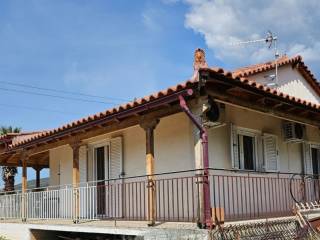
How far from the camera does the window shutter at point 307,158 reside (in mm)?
13500

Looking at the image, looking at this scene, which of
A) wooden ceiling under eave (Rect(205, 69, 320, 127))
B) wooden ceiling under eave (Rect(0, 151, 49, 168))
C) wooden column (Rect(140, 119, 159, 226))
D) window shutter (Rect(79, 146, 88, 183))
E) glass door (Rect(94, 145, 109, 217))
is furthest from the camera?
wooden ceiling under eave (Rect(0, 151, 49, 168))

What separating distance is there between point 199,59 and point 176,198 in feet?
12.1

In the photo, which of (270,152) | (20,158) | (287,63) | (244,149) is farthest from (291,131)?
(20,158)

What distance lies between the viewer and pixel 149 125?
32.3 feet

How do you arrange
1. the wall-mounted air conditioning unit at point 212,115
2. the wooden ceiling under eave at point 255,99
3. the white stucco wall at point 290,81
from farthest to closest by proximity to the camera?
the white stucco wall at point 290,81 → the wall-mounted air conditioning unit at point 212,115 → the wooden ceiling under eave at point 255,99

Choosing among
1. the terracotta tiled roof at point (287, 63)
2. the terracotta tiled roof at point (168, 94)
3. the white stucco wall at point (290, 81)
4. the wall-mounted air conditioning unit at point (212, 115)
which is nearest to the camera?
the terracotta tiled roof at point (168, 94)

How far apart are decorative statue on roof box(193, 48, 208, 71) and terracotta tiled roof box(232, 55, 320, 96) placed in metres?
6.64

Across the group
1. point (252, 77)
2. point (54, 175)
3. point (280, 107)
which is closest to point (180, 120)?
point (280, 107)

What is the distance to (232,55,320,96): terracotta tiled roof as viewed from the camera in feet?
50.8

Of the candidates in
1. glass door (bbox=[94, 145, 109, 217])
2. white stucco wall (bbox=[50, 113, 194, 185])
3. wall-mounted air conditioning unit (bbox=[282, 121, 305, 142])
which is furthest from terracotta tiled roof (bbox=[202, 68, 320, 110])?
glass door (bbox=[94, 145, 109, 217])

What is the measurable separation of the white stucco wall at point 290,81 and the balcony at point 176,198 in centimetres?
415

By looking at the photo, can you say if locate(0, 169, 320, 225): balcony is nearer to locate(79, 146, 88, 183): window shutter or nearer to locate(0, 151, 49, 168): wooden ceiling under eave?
locate(79, 146, 88, 183): window shutter

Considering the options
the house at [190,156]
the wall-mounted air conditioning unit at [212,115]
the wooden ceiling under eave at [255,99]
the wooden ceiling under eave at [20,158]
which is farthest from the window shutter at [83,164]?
the wooden ceiling under eave at [255,99]

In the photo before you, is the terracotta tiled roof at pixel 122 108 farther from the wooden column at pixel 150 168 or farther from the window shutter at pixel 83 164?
the window shutter at pixel 83 164
